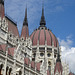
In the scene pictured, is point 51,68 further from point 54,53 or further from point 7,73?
point 7,73

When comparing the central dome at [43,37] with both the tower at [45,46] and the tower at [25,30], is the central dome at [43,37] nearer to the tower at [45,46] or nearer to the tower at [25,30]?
the tower at [45,46]

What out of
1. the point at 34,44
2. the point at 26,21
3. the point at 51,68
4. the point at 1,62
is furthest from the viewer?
the point at 34,44

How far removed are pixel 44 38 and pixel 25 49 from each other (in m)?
26.4

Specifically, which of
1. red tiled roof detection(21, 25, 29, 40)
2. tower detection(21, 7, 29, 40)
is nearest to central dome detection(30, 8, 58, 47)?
tower detection(21, 7, 29, 40)

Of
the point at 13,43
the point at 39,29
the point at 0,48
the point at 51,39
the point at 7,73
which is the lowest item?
the point at 7,73

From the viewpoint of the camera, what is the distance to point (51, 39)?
78.9 meters

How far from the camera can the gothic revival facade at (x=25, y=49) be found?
37466 mm

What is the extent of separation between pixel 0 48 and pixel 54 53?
43.0m

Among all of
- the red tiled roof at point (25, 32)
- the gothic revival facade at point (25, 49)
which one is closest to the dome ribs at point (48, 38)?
the gothic revival facade at point (25, 49)

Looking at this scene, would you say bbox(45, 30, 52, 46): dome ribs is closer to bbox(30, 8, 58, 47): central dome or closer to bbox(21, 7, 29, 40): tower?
bbox(30, 8, 58, 47): central dome

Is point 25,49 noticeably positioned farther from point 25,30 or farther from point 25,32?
point 25,30

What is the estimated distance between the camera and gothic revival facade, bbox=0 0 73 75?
37466 millimetres

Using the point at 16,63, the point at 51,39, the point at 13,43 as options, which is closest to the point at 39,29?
the point at 51,39

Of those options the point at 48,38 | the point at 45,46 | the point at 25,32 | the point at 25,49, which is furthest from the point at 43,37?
the point at 25,49
